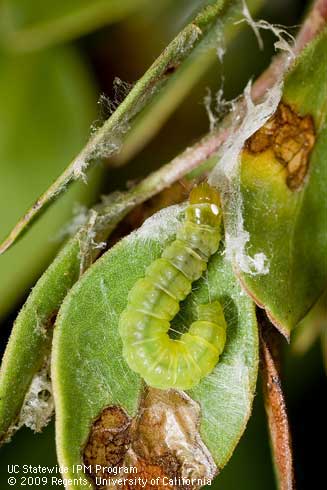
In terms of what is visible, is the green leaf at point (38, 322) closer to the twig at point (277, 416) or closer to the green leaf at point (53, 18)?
the twig at point (277, 416)

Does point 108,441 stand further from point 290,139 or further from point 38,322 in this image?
point 290,139

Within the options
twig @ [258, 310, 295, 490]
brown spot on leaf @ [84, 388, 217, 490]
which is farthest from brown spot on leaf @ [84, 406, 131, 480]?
twig @ [258, 310, 295, 490]

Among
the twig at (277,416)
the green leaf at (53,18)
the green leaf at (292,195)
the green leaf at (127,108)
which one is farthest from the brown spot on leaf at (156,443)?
the green leaf at (53,18)

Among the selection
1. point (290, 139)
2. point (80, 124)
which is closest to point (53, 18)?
point (80, 124)

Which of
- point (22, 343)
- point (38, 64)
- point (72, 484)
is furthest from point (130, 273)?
point (38, 64)

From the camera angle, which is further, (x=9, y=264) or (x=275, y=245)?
(x=9, y=264)

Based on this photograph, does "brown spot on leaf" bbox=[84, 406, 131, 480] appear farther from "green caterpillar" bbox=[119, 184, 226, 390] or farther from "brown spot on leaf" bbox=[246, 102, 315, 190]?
"brown spot on leaf" bbox=[246, 102, 315, 190]

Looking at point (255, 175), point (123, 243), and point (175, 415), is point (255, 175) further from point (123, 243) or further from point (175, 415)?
point (175, 415)
